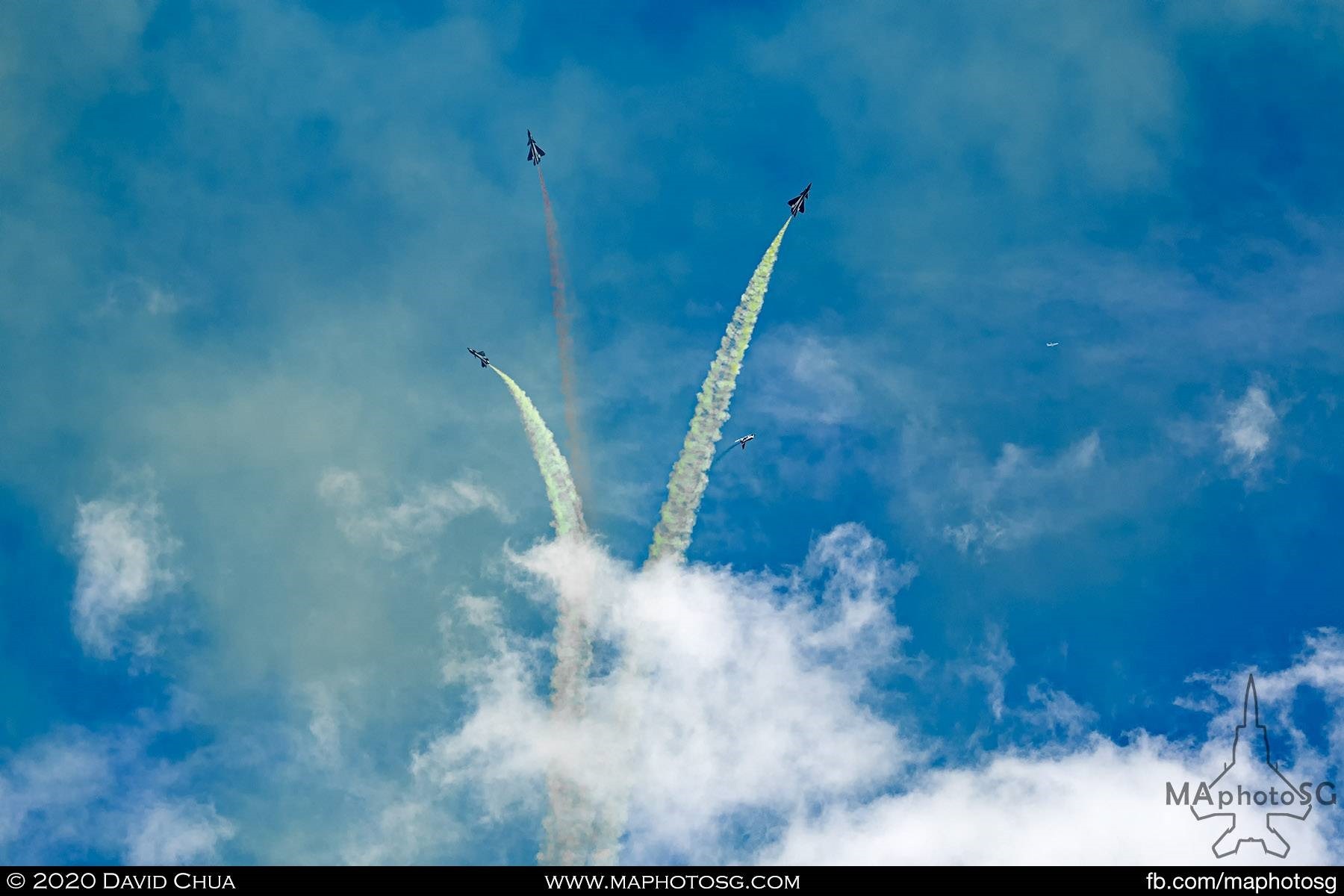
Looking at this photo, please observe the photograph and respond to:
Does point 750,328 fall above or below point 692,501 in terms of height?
above

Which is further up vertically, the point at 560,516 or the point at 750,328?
the point at 750,328
